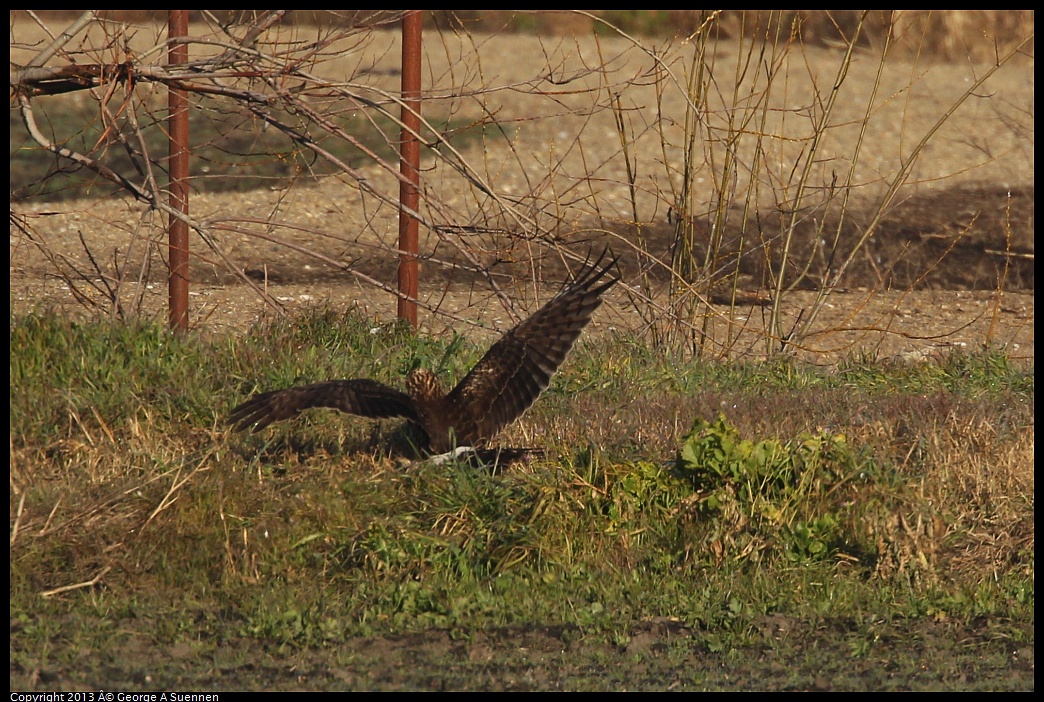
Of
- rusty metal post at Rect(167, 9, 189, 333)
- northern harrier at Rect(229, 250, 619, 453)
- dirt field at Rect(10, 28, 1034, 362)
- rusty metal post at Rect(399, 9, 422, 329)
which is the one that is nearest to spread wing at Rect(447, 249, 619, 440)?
northern harrier at Rect(229, 250, 619, 453)

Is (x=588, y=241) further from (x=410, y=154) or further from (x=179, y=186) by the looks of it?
(x=179, y=186)

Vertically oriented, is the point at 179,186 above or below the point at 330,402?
above

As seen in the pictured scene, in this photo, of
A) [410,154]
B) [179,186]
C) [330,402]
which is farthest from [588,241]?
[330,402]

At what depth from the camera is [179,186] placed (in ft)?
22.1

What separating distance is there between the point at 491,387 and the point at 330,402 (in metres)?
0.75

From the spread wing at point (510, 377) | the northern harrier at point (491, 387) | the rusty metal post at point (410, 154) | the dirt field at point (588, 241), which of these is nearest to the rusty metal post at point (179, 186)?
the dirt field at point (588, 241)

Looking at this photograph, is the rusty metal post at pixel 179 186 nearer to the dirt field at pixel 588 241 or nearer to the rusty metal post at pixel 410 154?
the dirt field at pixel 588 241

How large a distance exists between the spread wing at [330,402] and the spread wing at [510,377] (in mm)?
273

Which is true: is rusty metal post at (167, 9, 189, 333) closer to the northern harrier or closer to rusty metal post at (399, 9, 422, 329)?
rusty metal post at (399, 9, 422, 329)

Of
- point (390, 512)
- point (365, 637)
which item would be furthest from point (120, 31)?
point (365, 637)

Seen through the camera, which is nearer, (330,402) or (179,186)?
(330,402)

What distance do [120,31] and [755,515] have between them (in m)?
3.11

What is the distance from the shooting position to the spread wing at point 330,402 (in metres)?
5.25

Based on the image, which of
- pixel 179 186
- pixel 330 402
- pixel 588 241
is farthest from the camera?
pixel 588 241
